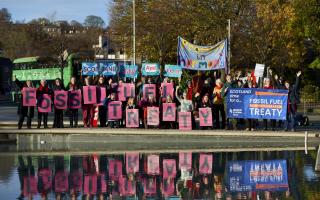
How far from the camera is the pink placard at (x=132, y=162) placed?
16078mm

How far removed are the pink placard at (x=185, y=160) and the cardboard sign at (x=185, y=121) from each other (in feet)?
13.2

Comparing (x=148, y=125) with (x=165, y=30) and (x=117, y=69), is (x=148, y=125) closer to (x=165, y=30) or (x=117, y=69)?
(x=117, y=69)

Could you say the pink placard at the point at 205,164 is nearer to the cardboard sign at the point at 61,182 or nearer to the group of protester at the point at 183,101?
the cardboard sign at the point at 61,182

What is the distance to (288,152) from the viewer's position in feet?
62.7

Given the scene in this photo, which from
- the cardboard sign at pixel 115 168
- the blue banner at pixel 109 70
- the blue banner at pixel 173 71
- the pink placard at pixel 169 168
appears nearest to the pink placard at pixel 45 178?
the cardboard sign at pixel 115 168

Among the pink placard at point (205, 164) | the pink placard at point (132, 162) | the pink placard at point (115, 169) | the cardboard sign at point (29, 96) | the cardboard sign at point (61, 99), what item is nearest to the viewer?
the pink placard at point (115, 169)

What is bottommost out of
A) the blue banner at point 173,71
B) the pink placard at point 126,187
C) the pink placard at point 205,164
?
the pink placard at point 126,187

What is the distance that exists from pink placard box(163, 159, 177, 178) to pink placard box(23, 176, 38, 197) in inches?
110

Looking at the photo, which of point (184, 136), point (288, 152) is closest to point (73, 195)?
point (288, 152)

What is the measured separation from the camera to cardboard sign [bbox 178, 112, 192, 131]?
23484 mm

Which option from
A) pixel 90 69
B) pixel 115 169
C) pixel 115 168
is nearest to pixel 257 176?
pixel 115 169

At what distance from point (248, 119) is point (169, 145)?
3.26 meters

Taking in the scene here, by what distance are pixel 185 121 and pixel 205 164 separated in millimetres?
6697

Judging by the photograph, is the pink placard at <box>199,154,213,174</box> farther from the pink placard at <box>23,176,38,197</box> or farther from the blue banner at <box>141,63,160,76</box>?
the blue banner at <box>141,63,160,76</box>
